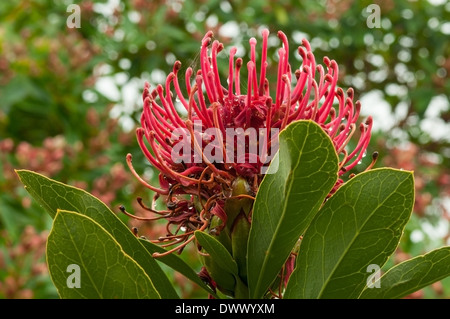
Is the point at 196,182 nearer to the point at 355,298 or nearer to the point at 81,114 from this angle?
the point at 355,298

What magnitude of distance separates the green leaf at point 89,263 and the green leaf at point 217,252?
10cm

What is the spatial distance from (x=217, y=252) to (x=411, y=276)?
11.5 inches

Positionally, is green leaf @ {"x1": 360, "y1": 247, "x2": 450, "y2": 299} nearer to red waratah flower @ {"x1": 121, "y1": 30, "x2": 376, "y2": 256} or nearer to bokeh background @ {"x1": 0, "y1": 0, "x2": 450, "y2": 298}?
red waratah flower @ {"x1": 121, "y1": 30, "x2": 376, "y2": 256}

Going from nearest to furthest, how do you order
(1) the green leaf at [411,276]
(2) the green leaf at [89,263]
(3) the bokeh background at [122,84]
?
(2) the green leaf at [89,263] < (1) the green leaf at [411,276] < (3) the bokeh background at [122,84]

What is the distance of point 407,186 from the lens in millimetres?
784

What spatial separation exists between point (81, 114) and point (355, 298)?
2090 mm

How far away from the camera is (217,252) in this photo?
88cm

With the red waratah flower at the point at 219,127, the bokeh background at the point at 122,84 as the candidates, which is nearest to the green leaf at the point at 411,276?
the red waratah flower at the point at 219,127

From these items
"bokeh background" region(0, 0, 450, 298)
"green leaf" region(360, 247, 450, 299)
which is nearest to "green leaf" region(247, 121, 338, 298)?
"green leaf" region(360, 247, 450, 299)

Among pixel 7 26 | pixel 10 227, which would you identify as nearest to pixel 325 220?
pixel 10 227

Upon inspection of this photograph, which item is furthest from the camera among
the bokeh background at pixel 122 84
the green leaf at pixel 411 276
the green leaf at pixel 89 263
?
the bokeh background at pixel 122 84

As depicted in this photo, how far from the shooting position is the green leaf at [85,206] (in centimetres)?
87

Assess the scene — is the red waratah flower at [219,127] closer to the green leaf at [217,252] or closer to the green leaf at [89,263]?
the green leaf at [217,252]

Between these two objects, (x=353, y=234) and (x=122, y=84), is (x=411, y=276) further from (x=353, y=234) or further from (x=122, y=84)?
(x=122, y=84)
